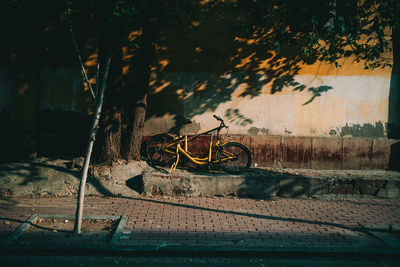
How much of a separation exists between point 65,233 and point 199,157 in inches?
154

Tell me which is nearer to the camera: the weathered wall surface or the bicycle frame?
the bicycle frame

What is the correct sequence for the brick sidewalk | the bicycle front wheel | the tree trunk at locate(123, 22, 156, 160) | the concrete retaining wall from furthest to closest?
the concrete retaining wall
the bicycle front wheel
the tree trunk at locate(123, 22, 156, 160)
the brick sidewalk

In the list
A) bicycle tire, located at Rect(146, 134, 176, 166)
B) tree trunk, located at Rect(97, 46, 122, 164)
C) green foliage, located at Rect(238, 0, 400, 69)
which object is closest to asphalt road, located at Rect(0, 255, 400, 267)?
tree trunk, located at Rect(97, 46, 122, 164)

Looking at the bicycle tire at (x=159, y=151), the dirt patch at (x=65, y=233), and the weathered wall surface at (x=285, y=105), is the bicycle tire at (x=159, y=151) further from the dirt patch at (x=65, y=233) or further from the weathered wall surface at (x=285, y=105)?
the dirt patch at (x=65, y=233)

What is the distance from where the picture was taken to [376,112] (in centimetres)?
920

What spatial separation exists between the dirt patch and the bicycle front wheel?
3.19 meters

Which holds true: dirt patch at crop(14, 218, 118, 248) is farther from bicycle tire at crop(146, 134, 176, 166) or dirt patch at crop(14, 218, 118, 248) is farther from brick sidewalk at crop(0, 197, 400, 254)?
bicycle tire at crop(146, 134, 176, 166)

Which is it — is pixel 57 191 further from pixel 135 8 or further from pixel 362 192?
pixel 362 192

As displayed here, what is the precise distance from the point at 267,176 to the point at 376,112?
3.86m

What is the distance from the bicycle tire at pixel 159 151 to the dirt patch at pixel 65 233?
8.97ft

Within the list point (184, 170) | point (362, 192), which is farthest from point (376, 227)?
point (184, 170)

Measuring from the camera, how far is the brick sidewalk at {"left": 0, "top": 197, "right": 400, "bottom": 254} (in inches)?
200

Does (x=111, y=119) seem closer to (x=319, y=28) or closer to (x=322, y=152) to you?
(x=322, y=152)

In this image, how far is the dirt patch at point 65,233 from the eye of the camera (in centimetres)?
494
